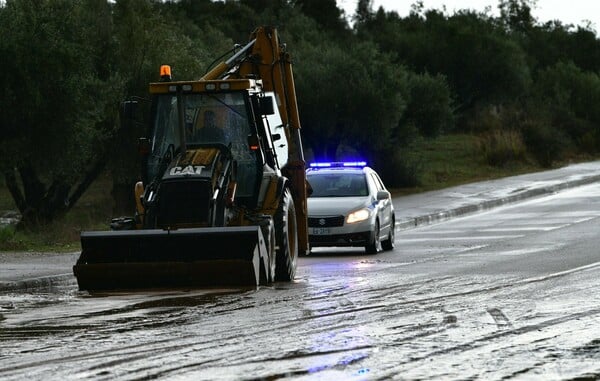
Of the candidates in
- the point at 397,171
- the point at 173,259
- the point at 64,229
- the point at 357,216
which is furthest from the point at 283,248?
the point at 397,171

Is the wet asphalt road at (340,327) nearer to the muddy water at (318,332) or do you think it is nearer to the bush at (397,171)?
the muddy water at (318,332)

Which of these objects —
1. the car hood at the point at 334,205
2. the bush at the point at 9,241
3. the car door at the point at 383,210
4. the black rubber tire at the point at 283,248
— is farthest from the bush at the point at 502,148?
the black rubber tire at the point at 283,248

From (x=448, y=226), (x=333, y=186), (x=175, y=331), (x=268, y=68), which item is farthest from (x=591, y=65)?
(x=175, y=331)

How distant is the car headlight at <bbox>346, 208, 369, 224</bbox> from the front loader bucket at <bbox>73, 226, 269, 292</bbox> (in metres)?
7.76

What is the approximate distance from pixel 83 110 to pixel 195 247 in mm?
12816

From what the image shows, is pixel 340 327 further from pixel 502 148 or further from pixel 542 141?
pixel 542 141

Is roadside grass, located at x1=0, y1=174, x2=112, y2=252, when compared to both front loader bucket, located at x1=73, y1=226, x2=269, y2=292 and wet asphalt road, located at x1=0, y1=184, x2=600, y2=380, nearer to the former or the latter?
wet asphalt road, located at x1=0, y1=184, x2=600, y2=380

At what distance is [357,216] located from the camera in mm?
24891

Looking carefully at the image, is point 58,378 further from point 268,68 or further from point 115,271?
point 268,68

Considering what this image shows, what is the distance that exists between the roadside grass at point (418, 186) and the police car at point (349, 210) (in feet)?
14.6

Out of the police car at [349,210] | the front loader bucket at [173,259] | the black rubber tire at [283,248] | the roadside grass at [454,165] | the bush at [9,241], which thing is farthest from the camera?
the roadside grass at [454,165]

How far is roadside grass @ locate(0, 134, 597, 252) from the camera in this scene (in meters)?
26.4

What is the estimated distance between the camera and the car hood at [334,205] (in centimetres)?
2497

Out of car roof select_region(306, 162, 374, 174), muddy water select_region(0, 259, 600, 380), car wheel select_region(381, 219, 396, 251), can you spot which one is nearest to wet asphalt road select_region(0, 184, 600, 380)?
muddy water select_region(0, 259, 600, 380)
